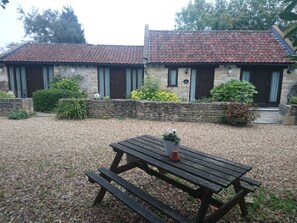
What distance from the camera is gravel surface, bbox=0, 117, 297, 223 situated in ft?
9.33

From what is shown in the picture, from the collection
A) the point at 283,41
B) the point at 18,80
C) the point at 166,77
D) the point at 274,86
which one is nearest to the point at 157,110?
the point at 166,77

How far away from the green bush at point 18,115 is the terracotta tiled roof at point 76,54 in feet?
18.8

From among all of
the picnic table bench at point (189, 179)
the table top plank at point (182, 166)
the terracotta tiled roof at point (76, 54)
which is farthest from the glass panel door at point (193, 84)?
the table top plank at point (182, 166)

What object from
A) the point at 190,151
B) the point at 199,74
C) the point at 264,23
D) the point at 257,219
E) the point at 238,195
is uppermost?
the point at 264,23

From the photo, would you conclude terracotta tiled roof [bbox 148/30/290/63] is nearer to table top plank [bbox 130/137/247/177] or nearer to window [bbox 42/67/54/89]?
window [bbox 42/67/54/89]

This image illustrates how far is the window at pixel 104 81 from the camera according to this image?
1464cm

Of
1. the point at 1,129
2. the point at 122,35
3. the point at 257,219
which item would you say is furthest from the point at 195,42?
the point at 122,35

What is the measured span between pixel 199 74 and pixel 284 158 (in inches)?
331

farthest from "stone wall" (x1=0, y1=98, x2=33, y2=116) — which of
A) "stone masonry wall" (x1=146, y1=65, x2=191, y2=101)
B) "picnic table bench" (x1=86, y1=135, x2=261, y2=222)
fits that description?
"picnic table bench" (x1=86, y1=135, x2=261, y2=222)

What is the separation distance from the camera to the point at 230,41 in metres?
A: 13.6

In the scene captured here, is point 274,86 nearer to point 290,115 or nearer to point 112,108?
point 290,115

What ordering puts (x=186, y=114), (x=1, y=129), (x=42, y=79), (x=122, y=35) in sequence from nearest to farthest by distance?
1. (x=1, y=129)
2. (x=186, y=114)
3. (x=42, y=79)
4. (x=122, y=35)

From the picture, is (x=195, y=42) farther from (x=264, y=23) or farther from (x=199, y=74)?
(x=264, y=23)

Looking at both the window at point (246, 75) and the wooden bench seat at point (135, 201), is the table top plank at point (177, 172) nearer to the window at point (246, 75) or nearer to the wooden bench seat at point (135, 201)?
the wooden bench seat at point (135, 201)
